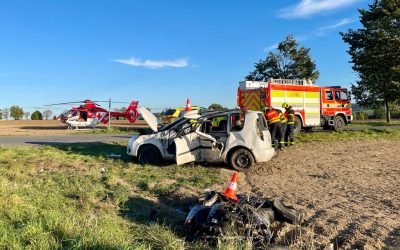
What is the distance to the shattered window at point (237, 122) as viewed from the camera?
35.9ft

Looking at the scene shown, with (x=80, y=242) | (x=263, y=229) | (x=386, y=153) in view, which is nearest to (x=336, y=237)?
(x=263, y=229)

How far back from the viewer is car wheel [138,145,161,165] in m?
11.6

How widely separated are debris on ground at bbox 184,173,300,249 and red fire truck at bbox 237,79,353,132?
13128 millimetres

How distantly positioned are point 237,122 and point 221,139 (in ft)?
2.06

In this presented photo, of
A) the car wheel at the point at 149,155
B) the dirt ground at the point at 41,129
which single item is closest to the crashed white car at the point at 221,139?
the car wheel at the point at 149,155

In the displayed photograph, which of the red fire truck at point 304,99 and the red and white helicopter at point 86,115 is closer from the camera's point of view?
the red fire truck at point 304,99

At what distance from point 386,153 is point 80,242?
11397 millimetres

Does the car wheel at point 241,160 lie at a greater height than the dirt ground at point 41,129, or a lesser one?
lesser

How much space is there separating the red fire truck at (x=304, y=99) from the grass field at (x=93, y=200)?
8.15m

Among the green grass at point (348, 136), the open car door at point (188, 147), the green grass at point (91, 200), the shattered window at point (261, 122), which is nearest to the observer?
the green grass at point (91, 200)

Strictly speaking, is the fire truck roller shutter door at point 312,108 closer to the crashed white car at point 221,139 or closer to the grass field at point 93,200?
the crashed white car at point 221,139

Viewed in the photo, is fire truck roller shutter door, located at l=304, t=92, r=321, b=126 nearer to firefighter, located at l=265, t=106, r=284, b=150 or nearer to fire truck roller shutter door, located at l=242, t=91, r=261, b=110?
fire truck roller shutter door, located at l=242, t=91, r=261, b=110

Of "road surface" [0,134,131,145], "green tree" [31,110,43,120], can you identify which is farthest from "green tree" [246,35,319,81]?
"green tree" [31,110,43,120]

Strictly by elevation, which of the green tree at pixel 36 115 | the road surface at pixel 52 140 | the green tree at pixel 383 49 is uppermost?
the green tree at pixel 383 49
